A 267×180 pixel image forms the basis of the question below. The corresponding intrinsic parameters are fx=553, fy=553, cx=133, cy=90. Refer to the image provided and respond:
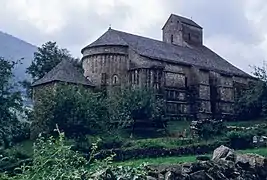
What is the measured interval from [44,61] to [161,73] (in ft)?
59.6

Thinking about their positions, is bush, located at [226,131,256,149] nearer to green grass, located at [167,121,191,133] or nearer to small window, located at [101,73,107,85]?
green grass, located at [167,121,191,133]

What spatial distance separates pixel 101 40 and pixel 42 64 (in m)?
11.7

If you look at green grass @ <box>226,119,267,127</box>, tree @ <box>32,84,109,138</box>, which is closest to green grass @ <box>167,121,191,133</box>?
green grass @ <box>226,119,267,127</box>

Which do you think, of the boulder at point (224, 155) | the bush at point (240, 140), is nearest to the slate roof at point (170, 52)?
the bush at point (240, 140)

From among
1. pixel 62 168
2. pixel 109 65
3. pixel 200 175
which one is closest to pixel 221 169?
pixel 200 175

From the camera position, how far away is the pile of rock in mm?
25031

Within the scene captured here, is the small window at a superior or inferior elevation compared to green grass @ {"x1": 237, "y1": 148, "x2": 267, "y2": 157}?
superior

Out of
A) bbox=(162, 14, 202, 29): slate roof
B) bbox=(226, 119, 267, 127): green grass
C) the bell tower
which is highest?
bbox=(162, 14, 202, 29): slate roof

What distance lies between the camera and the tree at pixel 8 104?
144 feet

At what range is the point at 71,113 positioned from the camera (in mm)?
44375

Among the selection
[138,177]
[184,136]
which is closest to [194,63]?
[184,136]

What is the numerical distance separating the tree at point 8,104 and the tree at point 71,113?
1842 mm

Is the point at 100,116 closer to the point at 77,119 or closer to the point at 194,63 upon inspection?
the point at 77,119

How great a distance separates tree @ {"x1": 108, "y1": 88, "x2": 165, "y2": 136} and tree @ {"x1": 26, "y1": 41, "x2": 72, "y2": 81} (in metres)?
18.7
